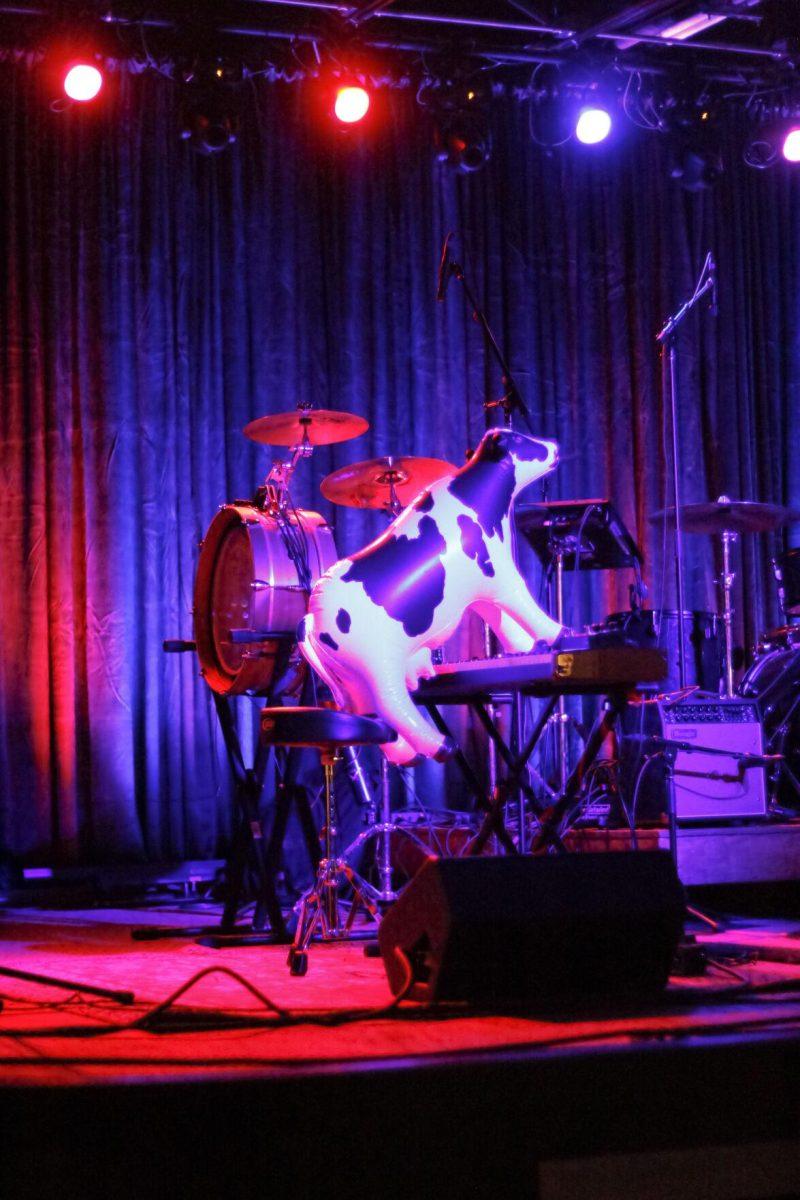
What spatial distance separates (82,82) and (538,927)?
16.2ft

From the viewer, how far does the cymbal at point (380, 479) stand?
16.8 ft

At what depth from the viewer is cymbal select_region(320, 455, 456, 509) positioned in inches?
202

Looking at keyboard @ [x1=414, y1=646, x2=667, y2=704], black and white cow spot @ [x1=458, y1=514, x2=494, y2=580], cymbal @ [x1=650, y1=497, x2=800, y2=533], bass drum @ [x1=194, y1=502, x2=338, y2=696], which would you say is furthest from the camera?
cymbal @ [x1=650, y1=497, x2=800, y2=533]

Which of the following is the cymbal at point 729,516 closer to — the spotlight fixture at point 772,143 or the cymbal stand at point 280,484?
the cymbal stand at point 280,484

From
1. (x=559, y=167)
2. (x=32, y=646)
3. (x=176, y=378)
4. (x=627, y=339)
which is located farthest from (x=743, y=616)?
(x=32, y=646)

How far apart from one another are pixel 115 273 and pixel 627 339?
9.12ft

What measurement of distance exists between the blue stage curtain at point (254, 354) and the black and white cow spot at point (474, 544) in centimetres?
266

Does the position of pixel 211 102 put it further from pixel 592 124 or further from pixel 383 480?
pixel 383 480

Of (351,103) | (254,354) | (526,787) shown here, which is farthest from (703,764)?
(351,103)

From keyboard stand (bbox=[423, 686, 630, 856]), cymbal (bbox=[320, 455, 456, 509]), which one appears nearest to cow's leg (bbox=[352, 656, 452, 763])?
keyboard stand (bbox=[423, 686, 630, 856])

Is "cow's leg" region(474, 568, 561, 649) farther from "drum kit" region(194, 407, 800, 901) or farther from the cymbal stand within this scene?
the cymbal stand

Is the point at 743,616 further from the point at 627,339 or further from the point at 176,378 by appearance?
the point at 176,378

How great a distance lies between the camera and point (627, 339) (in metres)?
7.14

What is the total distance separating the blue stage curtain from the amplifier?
6.49ft
